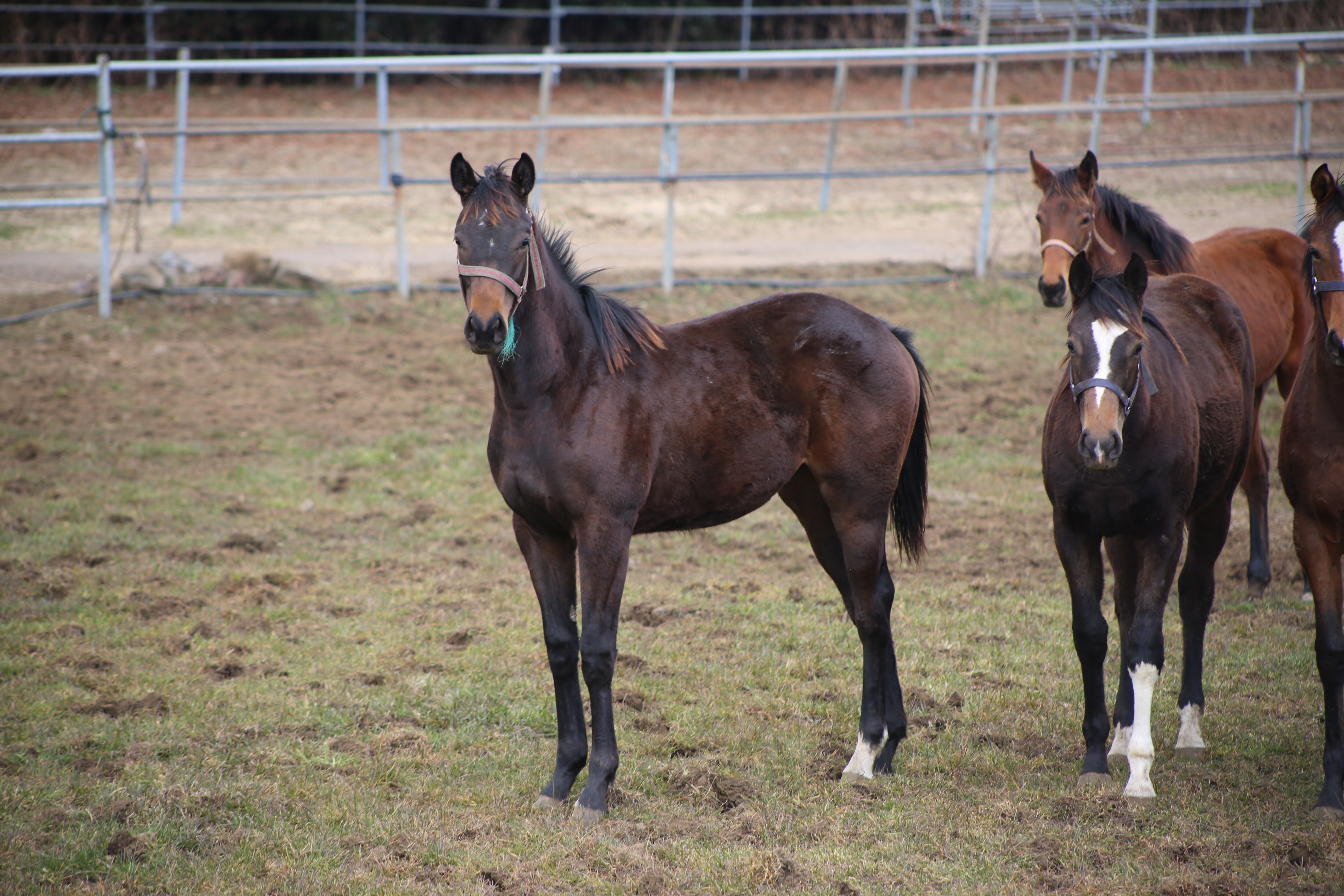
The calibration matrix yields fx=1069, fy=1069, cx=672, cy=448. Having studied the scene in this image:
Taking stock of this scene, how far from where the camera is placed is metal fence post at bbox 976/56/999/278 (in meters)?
10.6

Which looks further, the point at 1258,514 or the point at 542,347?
the point at 1258,514

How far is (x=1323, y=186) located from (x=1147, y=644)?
64.7 inches

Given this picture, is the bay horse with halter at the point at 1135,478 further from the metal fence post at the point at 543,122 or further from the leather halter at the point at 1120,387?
the metal fence post at the point at 543,122

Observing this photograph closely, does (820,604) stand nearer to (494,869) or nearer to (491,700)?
→ (491,700)

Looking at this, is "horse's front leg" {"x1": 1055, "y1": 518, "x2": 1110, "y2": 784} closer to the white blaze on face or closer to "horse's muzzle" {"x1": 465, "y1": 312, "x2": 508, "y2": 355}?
the white blaze on face

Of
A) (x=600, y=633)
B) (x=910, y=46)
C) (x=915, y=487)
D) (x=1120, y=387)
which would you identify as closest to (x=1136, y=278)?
(x=1120, y=387)

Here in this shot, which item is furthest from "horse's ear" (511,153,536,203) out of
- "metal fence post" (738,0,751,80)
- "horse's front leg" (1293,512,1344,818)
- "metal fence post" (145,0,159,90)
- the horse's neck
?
"metal fence post" (738,0,751,80)

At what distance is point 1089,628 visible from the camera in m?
3.64

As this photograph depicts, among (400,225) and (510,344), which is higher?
(400,225)

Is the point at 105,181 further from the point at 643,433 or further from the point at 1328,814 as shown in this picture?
the point at 1328,814

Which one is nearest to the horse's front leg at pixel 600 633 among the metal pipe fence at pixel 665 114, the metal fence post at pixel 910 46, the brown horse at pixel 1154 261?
the brown horse at pixel 1154 261

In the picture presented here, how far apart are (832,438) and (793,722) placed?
1158mm

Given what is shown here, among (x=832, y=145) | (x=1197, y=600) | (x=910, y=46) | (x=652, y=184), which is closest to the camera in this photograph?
(x=1197, y=600)

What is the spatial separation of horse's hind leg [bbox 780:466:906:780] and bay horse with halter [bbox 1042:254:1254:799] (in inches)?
24.7
